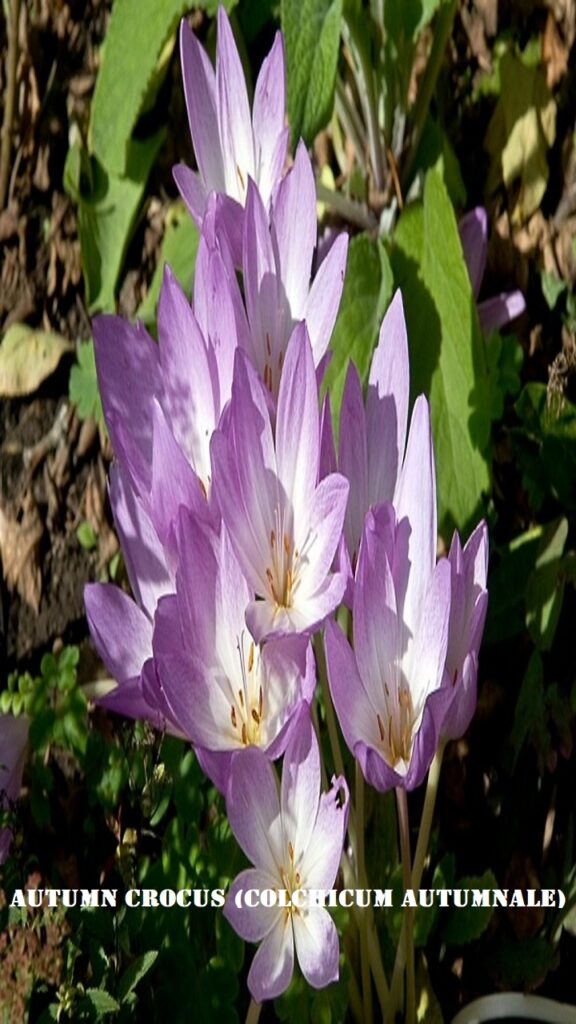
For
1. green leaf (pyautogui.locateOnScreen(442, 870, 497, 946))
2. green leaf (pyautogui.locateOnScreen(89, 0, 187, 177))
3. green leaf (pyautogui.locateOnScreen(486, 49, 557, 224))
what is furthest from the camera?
green leaf (pyautogui.locateOnScreen(486, 49, 557, 224))

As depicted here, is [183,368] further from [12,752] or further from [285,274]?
[12,752]

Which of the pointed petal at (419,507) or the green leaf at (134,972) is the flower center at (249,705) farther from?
the green leaf at (134,972)

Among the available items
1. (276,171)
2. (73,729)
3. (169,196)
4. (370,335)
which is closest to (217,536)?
(276,171)

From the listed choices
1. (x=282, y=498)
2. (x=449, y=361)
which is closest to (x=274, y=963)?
(x=282, y=498)

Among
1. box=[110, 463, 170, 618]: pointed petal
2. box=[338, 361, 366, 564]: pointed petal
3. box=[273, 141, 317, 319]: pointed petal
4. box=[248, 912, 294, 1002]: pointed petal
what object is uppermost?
box=[273, 141, 317, 319]: pointed petal

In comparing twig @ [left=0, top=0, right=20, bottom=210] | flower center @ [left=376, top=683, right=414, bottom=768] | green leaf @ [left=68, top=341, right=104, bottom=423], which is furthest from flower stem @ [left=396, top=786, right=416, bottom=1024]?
twig @ [left=0, top=0, right=20, bottom=210]

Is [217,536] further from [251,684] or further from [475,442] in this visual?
[475,442]

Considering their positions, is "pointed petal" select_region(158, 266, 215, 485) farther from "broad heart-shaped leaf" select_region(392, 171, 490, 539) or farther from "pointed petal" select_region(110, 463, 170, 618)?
"broad heart-shaped leaf" select_region(392, 171, 490, 539)
